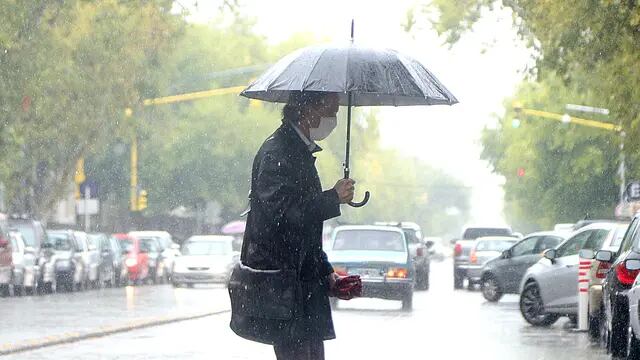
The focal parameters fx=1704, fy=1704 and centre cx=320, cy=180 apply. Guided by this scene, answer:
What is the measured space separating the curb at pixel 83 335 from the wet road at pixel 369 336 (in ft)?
0.67

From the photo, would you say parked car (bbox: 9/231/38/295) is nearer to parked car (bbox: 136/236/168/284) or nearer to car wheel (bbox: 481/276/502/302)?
car wheel (bbox: 481/276/502/302)

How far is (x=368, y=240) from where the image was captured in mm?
31734

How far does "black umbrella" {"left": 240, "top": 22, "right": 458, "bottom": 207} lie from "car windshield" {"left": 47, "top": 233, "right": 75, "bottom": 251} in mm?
33507

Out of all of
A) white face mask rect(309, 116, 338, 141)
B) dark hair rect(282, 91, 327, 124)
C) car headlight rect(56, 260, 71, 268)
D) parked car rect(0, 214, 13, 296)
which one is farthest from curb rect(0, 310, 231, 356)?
car headlight rect(56, 260, 71, 268)

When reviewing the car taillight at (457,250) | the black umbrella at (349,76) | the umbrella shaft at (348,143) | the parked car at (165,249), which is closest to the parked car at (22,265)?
the car taillight at (457,250)

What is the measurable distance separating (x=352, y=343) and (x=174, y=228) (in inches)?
2621

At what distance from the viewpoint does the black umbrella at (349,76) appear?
8461mm

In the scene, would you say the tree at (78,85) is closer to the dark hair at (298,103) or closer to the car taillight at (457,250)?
the car taillight at (457,250)

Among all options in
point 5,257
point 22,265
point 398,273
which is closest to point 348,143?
point 398,273

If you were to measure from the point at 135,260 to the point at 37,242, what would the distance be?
41.6 feet

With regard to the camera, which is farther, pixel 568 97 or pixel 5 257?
pixel 568 97

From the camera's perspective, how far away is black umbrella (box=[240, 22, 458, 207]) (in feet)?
27.8

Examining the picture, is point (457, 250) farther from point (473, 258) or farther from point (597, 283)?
point (597, 283)

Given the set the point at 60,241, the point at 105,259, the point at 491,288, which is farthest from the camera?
the point at 105,259
